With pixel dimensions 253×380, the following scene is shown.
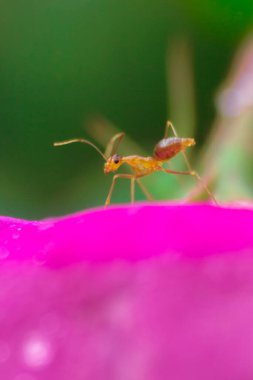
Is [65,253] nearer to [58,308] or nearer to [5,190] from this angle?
[58,308]

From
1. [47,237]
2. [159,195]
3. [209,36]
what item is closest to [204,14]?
[209,36]

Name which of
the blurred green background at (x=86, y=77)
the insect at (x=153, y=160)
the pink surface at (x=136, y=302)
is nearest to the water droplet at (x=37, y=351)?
the pink surface at (x=136, y=302)

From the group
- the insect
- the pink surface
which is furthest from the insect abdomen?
the pink surface

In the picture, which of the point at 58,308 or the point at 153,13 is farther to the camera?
the point at 153,13

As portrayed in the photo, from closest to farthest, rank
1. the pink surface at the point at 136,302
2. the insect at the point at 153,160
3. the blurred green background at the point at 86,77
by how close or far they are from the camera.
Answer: the pink surface at the point at 136,302, the insect at the point at 153,160, the blurred green background at the point at 86,77

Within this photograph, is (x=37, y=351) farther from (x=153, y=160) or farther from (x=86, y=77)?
(x=86, y=77)

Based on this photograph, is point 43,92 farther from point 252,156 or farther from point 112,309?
point 112,309

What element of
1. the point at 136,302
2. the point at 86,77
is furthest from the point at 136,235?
the point at 86,77

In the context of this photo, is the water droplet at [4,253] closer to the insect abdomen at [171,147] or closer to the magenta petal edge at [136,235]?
the magenta petal edge at [136,235]
